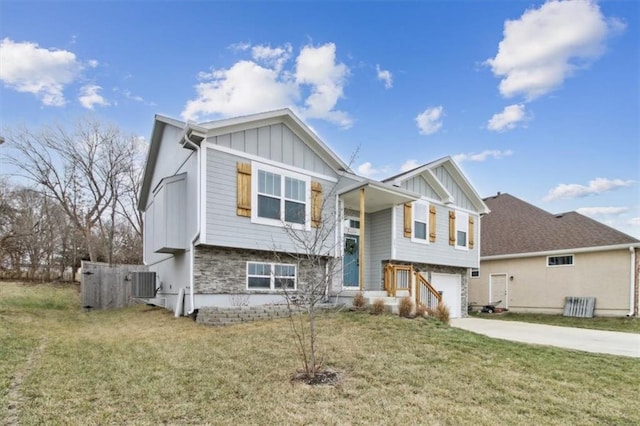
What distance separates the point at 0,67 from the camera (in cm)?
1305

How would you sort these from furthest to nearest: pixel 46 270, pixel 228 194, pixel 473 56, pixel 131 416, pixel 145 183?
pixel 46 270
pixel 145 183
pixel 473 56
pixel 228 194
pixel 131 416

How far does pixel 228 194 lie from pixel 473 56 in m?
9.27

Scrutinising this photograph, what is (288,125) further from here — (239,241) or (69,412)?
(69,412)

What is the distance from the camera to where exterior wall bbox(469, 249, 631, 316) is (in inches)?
612

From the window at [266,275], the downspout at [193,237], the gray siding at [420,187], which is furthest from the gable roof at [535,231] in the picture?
the downspout at [193,237]

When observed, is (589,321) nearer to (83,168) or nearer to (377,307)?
(377,307)

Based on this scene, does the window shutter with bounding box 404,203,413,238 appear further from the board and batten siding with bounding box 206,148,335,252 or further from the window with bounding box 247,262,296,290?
the board and batten siding with bounding box 206,148,335,252

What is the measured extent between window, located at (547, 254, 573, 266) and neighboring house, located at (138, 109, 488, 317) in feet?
20.8

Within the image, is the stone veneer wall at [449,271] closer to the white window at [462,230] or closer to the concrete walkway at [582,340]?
the white window at [462,230]

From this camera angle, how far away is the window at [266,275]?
10.5 m

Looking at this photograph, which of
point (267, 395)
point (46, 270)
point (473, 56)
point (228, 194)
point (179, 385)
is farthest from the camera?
→ point (46, 270)

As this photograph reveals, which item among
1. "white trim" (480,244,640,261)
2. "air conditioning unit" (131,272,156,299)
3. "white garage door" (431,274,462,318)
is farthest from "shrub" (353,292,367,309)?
"white trim" (480,244,640,261)

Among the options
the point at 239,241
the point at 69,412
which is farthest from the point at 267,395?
the point at 239,241

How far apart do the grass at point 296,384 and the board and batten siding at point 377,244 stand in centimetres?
535
